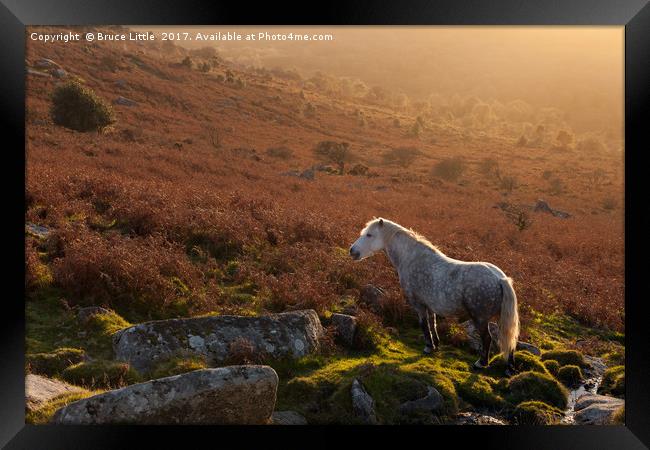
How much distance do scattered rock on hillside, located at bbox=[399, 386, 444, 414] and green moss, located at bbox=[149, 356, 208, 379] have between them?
3322 mm

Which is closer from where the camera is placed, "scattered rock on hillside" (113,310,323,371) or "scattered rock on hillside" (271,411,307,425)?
"scattered rock on hillside" (271,411,307,425)

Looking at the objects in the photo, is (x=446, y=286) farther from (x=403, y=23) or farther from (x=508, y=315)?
(x=403, y=23)

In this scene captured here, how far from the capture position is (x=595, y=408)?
883cm

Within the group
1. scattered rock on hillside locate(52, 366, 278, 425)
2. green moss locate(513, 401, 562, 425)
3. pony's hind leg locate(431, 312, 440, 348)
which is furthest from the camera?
pony's hind leg locate(431, 312, 440, 348)

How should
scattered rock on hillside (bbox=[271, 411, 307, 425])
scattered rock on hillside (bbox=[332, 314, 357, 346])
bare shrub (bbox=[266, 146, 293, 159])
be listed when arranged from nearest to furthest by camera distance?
scattered rock on hillside (bbox=[271, 411, 307, 425])
scattered rock on hillside (bbox=[332, 314, 357, 346])
bare shrub (bbox=[266, 146, 293, 159])

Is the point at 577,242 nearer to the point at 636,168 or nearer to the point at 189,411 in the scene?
the point at 636,168

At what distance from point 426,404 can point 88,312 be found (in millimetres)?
6259

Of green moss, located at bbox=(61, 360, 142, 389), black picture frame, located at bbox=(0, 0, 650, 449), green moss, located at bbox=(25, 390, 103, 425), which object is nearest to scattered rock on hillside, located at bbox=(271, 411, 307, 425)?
black picture frame, located at bbox=(0, 0, 650, 449)

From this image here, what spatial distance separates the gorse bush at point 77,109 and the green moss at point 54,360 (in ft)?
90.3

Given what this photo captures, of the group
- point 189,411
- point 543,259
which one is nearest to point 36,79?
point 543,259

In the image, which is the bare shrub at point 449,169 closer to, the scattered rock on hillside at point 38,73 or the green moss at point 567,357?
the scattered rock on hillside at point 38,73

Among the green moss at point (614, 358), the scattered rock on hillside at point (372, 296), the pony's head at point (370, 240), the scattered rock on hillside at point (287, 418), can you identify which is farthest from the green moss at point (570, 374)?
the scattered rock on hillside at point (287, 418)

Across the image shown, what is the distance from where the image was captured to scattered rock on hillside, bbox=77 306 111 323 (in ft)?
31.5

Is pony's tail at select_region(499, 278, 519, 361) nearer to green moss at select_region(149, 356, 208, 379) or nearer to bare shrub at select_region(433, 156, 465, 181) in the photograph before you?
green moss at select_region(149, 356, 208, 379)
